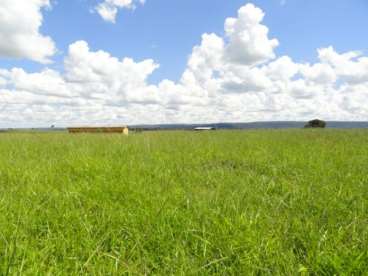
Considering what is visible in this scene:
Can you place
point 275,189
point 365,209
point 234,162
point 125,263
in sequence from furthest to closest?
point 234,162
point 275,189
point 365,209
point 125,263

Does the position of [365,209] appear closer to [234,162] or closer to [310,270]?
[310,270]

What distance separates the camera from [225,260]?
217 centimetres

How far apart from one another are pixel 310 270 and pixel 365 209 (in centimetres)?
155

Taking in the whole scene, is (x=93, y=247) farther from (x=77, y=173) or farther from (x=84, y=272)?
(x=77, y=173)

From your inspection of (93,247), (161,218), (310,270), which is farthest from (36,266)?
(310,270)

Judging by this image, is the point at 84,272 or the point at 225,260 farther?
the point at 225,260

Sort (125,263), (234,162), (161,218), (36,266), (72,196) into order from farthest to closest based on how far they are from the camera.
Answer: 1. (234,162)
2. (72,196)
3. (161,218)
4. (125,263)
5. (36,266)

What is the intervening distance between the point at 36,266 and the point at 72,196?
5.20ft

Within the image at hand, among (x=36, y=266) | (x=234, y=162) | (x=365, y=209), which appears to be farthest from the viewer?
(x=234, y=162)

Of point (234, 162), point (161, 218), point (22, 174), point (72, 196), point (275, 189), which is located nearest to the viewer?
point (161, 218)

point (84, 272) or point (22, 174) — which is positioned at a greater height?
point (22, 174)

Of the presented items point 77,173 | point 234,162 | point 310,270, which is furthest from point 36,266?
point 234,162

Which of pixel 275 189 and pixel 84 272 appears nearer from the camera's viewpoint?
pixel 84 272

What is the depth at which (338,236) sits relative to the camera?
2371 millimetres
